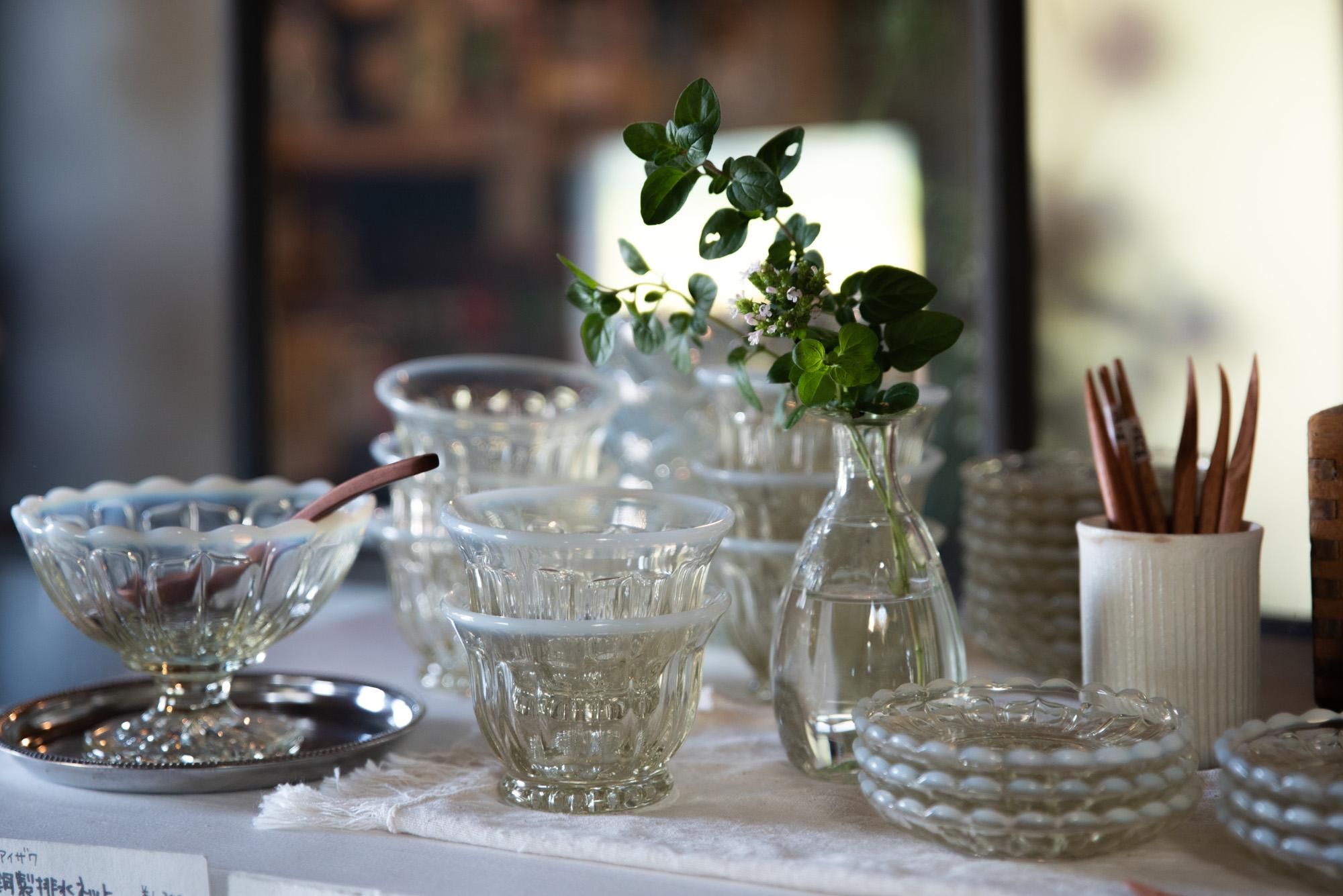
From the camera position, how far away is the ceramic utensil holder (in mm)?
572

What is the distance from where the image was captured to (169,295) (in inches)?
67.5

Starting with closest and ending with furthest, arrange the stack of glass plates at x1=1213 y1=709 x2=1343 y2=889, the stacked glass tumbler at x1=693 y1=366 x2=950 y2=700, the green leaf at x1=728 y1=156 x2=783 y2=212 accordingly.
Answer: the stack of glass plates at x1=1213 y1=709 x2=1343 y2=889, the green leaf at x1=728 y1=156 x2=783 y2=212, the stacked glass tumbler at x1=693 y1=366 x2=950 y2=700

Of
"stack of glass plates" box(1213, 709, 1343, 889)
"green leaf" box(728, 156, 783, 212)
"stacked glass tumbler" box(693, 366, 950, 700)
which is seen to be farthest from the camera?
"stacked glass tumbler" box(693, 366, 950, 700)

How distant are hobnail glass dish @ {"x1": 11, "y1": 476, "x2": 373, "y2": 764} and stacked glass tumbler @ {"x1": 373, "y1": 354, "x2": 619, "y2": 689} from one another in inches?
5.0

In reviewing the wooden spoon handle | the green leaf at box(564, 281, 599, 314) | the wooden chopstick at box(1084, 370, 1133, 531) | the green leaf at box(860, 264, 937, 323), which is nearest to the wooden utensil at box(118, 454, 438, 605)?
the wooden spoon handle

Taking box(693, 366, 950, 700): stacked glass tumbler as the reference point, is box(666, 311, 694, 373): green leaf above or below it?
above

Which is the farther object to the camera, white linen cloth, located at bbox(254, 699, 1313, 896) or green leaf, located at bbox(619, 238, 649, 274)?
green leaf, located at bbox(619, 238, 649, 274)

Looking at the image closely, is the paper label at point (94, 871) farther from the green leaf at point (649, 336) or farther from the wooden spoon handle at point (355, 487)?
the green leaf at point (649, 336)

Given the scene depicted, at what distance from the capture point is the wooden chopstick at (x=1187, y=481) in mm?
602

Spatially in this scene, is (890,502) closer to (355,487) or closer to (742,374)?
(742,374)

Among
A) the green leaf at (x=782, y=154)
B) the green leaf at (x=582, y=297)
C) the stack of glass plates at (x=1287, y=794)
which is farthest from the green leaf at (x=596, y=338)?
the stack of glass plates at (x=1287, y=794)

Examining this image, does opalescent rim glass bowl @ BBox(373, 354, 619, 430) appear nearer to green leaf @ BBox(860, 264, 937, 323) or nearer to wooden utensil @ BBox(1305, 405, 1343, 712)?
green leaf @ BBox(860, 264, 937, 323)

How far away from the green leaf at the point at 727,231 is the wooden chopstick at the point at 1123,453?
0.63ft

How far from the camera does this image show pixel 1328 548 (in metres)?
0.59
